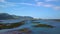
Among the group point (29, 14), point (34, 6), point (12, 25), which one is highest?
point (34, 6)

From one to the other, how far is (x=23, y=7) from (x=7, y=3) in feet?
0.72

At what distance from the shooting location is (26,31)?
54.7 inches

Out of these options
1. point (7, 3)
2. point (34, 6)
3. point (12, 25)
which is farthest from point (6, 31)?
point (34, 6)

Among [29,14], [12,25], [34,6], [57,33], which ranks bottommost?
[57,33]

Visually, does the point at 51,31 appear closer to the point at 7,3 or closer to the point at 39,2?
the point at 39,2

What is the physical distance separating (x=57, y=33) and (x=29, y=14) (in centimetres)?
44

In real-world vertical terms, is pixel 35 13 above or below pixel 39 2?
below

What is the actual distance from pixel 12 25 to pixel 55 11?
1.96ft

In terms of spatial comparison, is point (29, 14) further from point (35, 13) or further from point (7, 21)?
point (7, 21)

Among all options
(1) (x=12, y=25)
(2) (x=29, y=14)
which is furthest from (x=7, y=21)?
(2) (x=29, y=14)

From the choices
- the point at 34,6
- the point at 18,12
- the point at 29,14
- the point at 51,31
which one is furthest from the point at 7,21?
the point at 51,31

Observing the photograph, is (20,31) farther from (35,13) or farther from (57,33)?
(57,33)

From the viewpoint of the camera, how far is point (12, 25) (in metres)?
1.40

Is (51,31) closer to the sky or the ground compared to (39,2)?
closer to the ground
